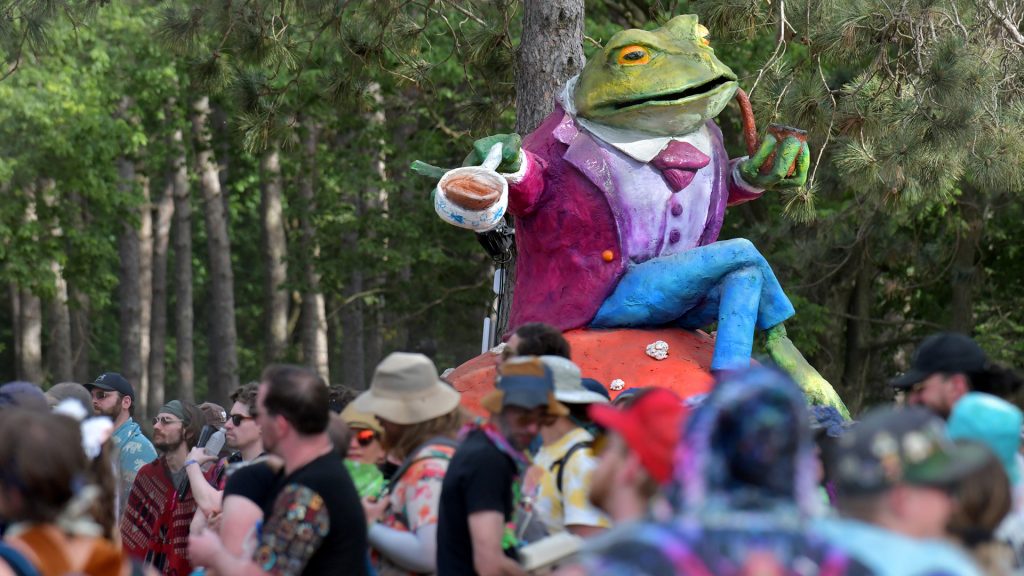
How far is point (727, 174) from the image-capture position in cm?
822

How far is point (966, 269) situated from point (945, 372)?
13315 millimetres

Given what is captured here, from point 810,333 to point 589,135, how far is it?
9579mm

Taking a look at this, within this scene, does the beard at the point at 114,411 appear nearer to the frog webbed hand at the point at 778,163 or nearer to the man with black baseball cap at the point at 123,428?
the man with black baseball cap at the point at 123,428

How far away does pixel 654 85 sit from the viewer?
7.71 m

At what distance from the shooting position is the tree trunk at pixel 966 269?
1755 centimetres

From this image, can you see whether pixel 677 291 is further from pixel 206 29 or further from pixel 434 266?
pixel 434 266

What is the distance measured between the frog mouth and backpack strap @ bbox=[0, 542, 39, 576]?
483 cm

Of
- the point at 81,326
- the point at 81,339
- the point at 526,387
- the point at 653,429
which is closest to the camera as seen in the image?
the point at 653,429

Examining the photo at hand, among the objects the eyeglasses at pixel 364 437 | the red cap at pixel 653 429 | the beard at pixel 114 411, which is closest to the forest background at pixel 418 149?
the beard at pixel 114 411

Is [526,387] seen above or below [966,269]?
above

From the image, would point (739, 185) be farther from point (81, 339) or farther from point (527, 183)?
point (81, 339)

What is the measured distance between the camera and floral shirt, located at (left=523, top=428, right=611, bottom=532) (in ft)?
14.9

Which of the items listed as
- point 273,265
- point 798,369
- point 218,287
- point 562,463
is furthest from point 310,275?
point 562,463

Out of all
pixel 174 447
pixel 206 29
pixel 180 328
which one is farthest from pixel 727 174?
pixel 180 328
